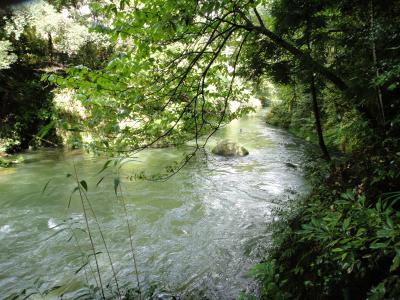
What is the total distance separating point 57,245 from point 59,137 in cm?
1007

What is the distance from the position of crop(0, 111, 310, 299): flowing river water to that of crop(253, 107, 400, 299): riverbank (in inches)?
45.3

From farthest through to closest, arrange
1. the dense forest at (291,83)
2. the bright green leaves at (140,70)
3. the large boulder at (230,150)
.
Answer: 1. the large boulder at (230,150)
2. the bright green leaves at (140,70)
3. the dense forest at (291,83)

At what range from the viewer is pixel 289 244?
10.3ft

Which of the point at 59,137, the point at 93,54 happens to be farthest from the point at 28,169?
the point at 93,54

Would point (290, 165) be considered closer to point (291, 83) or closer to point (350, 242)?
point (291, 83)

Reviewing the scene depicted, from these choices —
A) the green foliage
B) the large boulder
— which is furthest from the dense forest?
the green foliage

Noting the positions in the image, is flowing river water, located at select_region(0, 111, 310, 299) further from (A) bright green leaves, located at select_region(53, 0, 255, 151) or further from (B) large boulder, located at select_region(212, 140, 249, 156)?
(A) bright green leaves, located at select_region(53, 0, 255, 151)

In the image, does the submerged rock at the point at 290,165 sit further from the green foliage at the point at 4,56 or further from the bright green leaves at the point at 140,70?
the green foliage at the point at 4,56

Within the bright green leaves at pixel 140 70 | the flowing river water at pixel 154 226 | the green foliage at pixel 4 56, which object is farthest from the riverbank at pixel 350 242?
the green foliage at pixel 4 56

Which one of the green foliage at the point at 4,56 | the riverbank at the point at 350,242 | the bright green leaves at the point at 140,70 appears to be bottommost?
the riverbank at the point at 350,242

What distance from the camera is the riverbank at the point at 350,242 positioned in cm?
160

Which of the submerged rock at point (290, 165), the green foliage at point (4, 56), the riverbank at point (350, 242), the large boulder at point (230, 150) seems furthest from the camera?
the large boulder at point (230, 150)

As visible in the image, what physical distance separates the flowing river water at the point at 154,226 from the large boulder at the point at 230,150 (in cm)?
76

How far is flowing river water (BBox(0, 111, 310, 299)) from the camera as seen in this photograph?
393 centimetres
